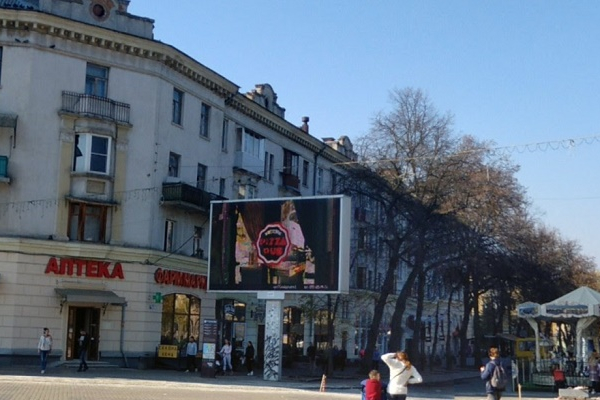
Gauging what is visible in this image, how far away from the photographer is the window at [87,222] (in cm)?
3747

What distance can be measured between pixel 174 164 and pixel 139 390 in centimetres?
1697

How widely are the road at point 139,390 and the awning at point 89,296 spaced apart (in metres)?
5.43

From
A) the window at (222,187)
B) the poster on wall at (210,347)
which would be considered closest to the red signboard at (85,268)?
the poster on wall at (210,347)

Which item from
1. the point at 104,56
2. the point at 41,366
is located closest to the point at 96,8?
the point at 104,56

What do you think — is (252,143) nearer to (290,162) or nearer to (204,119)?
(290,162)

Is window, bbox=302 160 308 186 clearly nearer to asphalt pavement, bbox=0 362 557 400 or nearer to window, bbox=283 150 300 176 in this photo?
window, bbox=283 150 300 176

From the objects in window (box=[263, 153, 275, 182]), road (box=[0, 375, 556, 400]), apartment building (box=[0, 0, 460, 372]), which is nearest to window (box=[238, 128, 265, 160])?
window (box=[263, 153, 275, 182])

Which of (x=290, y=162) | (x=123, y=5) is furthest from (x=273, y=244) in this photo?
(x=290, y=162)

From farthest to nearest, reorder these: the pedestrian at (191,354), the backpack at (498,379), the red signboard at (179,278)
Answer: the red signboard at (179,278) < the pedestrian at (191,354) < the backpack at (498,379)

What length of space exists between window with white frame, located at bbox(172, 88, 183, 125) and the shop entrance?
33.6 feet

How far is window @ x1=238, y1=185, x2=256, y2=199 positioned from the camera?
158 ft

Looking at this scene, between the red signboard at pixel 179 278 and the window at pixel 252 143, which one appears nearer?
the red signboard at pixel 179 278

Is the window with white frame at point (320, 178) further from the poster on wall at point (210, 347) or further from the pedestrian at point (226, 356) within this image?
the poster on wall at point (210, 347)

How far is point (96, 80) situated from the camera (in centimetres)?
3856
